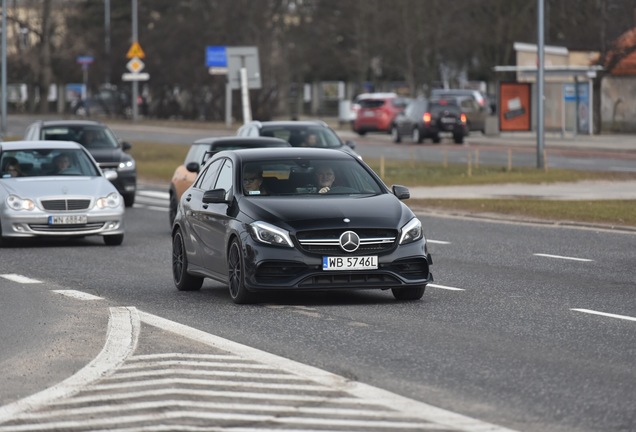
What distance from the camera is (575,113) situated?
202 ft

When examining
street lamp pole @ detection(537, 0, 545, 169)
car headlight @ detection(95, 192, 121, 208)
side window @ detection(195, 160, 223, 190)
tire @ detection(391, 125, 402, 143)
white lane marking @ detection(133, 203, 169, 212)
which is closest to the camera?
side window @ detection(195, 160, 223, 190)

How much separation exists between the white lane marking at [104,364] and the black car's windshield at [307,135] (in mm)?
15520

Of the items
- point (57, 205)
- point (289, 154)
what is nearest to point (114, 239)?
point (57, 205)

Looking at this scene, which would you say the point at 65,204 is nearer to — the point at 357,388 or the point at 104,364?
the point at 104,364

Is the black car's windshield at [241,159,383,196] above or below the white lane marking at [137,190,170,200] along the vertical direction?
above

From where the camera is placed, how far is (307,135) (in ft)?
97.3

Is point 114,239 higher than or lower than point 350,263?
lower

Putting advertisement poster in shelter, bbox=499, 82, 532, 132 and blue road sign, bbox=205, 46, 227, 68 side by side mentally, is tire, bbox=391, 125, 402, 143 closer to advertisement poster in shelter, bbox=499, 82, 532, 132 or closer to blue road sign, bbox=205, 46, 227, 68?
advertisement poster in shelter, bbox=499, 82, 532, 132

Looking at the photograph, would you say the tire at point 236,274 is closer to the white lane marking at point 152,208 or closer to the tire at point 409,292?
the tire at point 409,292

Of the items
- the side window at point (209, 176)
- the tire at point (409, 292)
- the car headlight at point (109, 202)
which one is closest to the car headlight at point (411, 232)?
the tire at point (409, 292)

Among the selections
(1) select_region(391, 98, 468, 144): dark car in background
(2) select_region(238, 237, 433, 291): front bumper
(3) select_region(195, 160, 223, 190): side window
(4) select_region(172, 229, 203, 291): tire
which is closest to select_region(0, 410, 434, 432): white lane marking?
(2) select_region(238, 237, 433, 291): front bumper

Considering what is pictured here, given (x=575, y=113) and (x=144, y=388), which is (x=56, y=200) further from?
(x=575, y=113)

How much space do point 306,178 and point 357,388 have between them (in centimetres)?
584

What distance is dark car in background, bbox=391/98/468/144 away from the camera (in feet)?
194
